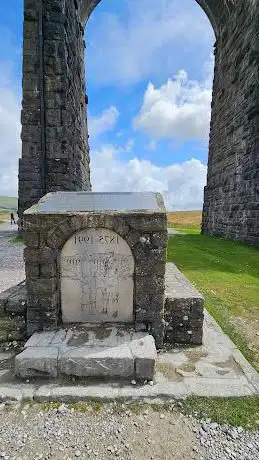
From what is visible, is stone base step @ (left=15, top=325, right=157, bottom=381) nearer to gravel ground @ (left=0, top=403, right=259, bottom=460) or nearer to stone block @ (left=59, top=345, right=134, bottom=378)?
stone block @ (left=59, top=345, right=134, bottom=378)

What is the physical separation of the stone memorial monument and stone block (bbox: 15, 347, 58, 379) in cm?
31

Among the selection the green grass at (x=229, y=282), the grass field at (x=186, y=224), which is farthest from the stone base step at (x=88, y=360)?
the grass field at (x=186, y=224)

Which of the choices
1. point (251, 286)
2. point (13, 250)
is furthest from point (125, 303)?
point (13, 250)

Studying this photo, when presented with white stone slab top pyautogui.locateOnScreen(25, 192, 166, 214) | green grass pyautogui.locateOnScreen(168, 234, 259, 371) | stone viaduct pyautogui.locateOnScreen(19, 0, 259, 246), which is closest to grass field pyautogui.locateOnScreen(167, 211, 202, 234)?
stone viaduct pyautogui.locateOnScreen(19, 0, 259, 246)

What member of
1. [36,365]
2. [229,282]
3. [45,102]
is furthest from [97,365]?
[45,102]

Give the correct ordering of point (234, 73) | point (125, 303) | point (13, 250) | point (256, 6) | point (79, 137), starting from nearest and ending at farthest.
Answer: point (125, 303), point (13, 250), point (256, 6), point (234, 73), point (79, 137)

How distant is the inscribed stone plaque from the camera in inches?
154

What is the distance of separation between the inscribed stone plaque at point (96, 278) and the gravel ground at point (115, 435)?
131 centimetres

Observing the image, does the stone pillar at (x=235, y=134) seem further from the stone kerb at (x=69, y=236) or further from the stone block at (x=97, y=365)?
the stone block at (x=97, y=365)

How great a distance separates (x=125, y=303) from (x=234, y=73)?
16.4 meters

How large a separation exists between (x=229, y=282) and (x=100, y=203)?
14.8ft

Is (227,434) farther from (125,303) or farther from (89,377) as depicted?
(125,303)

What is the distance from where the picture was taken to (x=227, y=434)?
260 cm

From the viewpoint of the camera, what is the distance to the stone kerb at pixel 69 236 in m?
3.79
